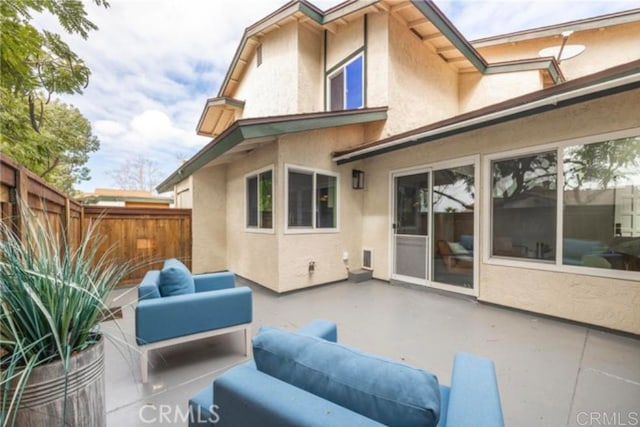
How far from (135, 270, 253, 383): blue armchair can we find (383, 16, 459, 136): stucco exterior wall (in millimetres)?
4655

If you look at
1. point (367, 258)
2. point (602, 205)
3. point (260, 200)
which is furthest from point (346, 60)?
point (602, 205)

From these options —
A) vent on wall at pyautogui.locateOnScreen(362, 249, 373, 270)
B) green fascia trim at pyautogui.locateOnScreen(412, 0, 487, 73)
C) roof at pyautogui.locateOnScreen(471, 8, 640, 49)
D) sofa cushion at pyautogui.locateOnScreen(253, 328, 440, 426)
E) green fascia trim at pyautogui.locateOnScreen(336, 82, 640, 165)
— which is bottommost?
vent on wall at pyautogui.locateOnScreen(362, 249, 373, 270)

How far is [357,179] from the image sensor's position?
6125 millimetres

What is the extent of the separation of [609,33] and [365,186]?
7.83 m

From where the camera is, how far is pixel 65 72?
349cm

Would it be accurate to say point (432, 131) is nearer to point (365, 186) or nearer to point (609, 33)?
point (365, 186)

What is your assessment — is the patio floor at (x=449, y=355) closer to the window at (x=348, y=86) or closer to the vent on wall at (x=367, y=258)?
the vent on wall at (x=367, y=258)

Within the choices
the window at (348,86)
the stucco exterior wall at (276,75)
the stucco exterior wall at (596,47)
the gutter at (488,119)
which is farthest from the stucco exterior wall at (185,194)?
the stucco exterior wall at (596,47)

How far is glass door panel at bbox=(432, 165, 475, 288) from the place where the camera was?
4602 mm

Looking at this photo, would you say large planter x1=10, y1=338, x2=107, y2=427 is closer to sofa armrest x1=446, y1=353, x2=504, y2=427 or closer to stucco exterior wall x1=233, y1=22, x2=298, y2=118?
sofa armrest x1=446, y1=353, x2=504, y2=427

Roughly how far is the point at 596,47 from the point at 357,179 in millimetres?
7768

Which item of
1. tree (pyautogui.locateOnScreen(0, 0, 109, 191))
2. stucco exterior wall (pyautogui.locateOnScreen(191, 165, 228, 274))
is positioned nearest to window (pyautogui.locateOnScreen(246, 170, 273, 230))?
stucco exterior wall (pyautogui.locateOnScreen(191, 165, 228, 274))

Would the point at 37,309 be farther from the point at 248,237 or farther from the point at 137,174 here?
the point at 137,174

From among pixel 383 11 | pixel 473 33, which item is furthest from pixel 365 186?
pixel 473 33
